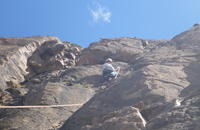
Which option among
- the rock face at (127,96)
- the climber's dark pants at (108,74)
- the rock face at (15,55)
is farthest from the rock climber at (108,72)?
the rock face at (15,55)

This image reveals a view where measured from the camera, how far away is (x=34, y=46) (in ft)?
125

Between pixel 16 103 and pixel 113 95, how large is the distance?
29.4 feet

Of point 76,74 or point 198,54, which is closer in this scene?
point 198,54

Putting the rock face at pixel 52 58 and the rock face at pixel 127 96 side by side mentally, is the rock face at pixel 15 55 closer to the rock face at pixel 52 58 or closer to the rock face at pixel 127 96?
the rock face at pixel 52 58

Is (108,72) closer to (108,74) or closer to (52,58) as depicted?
(108,74)

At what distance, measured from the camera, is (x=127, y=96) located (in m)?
13.0

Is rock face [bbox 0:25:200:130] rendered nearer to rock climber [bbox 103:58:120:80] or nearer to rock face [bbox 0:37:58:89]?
rock climber [bbox 103:58:120:80]

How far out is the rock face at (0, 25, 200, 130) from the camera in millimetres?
9867

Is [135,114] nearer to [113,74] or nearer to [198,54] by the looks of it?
[198,54]

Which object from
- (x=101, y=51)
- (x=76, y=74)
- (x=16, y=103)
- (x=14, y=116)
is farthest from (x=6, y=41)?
(x=14, y=116)

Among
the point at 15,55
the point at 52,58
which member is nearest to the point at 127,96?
the point at 52,58

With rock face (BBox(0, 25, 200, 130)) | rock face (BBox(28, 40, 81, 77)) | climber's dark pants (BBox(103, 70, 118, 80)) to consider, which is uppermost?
rock face (BBox(28, 40, 81, 77))

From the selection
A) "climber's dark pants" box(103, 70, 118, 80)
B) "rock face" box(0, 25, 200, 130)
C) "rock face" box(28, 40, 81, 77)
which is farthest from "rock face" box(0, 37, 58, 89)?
"climber's dark pants" box(103, 70, 118, 80)

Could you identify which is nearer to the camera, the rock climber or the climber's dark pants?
the rock climber
